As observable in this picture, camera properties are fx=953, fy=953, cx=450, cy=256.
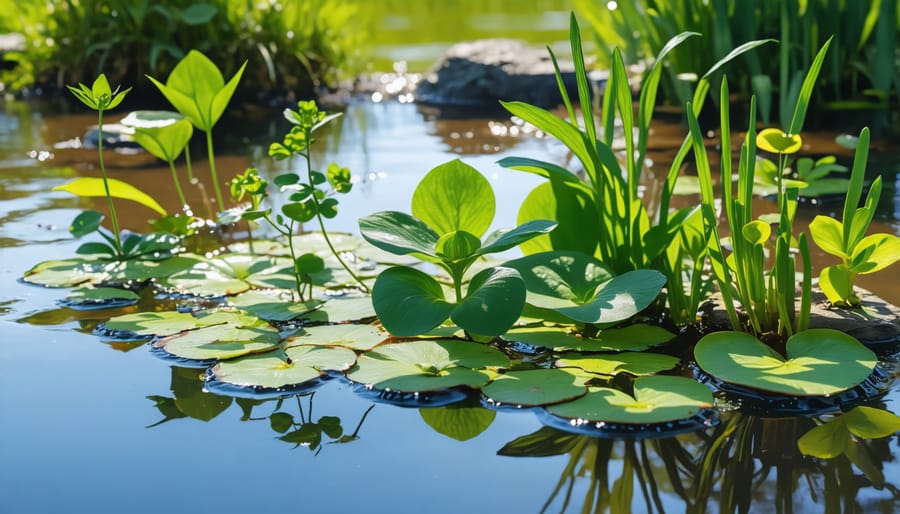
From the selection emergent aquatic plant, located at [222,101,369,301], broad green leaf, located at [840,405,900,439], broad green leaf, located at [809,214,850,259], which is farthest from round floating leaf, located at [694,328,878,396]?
emergent aquatic plant, located at [222,101,369,301]

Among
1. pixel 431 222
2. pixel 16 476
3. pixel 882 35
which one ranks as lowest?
pixel 16 476

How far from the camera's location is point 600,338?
1521 millimetres

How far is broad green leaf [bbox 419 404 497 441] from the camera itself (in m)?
1.24

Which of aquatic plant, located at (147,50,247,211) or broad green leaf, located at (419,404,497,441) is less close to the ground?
aquatic plant, located at (147,50,247,211)

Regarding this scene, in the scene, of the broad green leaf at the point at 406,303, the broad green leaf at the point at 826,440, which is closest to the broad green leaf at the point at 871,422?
the broad green leaf at the point at 826,440

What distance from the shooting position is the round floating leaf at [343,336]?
4.96ft

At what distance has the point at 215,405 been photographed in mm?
1324

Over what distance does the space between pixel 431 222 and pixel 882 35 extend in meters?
2.07

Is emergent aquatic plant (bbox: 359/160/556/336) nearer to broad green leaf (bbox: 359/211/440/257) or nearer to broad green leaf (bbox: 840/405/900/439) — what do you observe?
broad green leaf (bbox: 359/211/440/257)

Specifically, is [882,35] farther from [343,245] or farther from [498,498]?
[498,498]

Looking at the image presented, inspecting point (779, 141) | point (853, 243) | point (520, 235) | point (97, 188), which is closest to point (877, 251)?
point (853, 243)

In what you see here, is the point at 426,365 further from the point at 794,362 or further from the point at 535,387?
the point at 794,362

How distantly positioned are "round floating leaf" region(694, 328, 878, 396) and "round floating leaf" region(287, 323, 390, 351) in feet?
1.65

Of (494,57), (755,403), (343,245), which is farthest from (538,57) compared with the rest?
(755,403)
